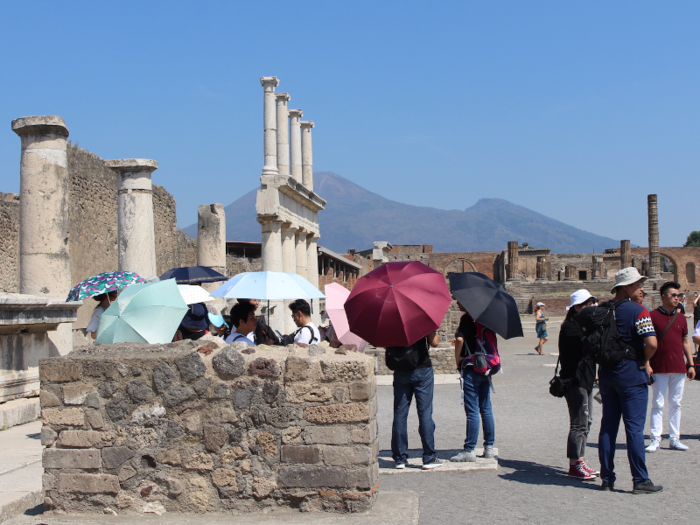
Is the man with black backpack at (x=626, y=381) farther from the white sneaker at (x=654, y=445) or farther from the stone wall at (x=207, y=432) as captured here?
the stone wall at (x=207, y=432)

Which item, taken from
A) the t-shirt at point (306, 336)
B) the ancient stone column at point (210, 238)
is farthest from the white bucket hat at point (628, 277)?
the ancient stone column at point (210, 238)

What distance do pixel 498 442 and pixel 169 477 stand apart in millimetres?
4067

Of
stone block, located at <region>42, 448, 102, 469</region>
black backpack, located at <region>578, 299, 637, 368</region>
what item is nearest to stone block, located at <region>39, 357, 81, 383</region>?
stone block, located at <region>42, 448, 102, 469</region>

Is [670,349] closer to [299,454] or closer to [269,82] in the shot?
[299,454]

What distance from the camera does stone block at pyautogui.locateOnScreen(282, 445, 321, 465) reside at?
4633 millimetres

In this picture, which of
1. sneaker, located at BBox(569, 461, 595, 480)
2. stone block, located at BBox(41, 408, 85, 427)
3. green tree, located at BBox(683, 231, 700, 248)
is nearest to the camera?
stone block, located at BBox(41, 408, 85, 427)

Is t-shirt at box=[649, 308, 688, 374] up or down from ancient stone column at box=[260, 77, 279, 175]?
down

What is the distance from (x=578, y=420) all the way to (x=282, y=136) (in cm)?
1640

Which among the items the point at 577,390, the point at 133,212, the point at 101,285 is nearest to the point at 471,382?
the point at 577,390

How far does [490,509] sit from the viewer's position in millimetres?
5203

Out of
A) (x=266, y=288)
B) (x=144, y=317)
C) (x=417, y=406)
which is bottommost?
(x=417, y=406)

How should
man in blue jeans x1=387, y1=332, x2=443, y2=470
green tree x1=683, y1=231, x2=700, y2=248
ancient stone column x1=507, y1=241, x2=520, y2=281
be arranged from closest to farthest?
man in blue jeans x1=387, y1=332, x2=443, y2=470 → ancient stone column x1=507, y1=241, x2=520, y2=281 → green tree x1=683, y1=231, x2=700, y2=248

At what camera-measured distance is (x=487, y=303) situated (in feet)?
20.9

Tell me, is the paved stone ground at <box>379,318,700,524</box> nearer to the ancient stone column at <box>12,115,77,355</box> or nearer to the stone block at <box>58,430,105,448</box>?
the stone block at <box>58,430,105,448</box>
